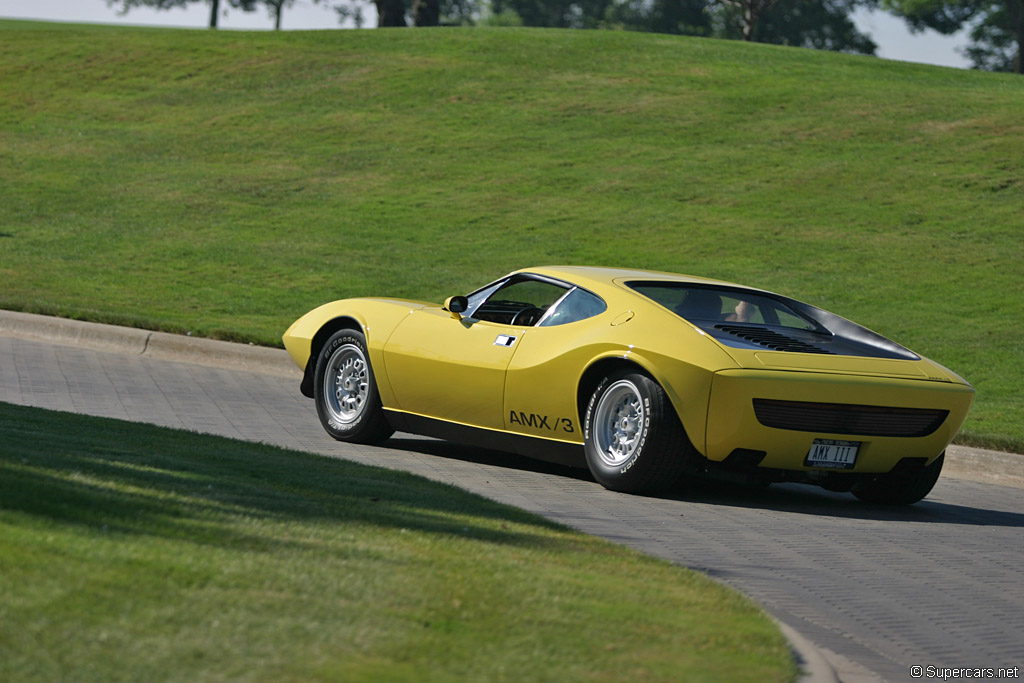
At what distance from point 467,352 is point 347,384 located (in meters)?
1.26

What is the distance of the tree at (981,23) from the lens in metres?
63.7

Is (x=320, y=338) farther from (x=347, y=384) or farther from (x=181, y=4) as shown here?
(x=181, y=4)


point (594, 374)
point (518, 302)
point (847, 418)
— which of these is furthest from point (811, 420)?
point (518, 302)

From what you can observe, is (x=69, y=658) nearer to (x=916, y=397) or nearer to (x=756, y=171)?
(x=916, y=397)

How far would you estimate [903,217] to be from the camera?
20.0 metres

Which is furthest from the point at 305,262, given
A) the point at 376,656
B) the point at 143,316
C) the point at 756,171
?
the point at 376,656

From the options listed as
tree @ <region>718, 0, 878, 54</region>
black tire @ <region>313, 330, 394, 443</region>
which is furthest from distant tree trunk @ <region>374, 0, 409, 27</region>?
black tire @ <region>313, 330, 394, 443</region>

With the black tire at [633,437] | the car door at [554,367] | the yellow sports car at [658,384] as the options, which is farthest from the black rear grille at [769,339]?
the car door at [554,367]

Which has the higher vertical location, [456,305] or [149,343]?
[456,305]

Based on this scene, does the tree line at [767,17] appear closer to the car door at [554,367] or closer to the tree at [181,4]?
the tree at [181,4]

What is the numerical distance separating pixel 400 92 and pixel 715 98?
732 cm

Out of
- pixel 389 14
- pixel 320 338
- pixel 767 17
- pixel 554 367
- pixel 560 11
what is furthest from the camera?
pixel 560 11

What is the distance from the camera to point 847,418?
7238mm

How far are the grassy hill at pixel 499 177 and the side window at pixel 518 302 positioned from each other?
3.91 m
